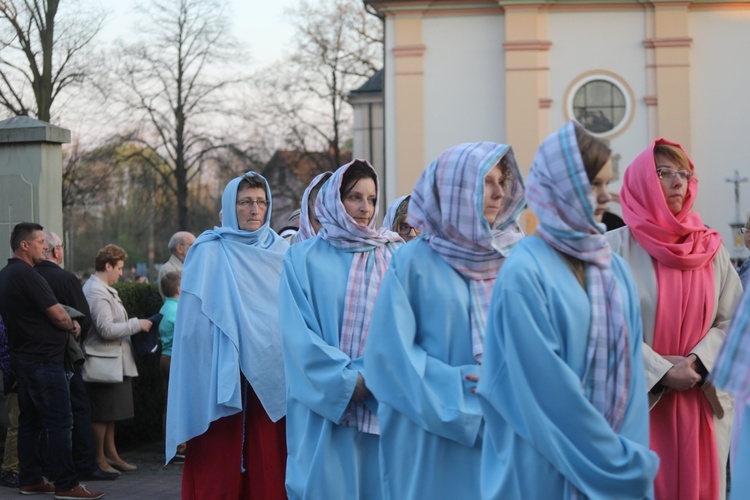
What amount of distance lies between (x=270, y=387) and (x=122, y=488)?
274 centimetres

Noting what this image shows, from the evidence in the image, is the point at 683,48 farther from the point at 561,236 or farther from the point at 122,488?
the point at 561,236

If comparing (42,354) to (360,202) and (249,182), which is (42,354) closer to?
(249,182)

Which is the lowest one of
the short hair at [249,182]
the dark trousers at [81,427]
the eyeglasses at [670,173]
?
the dark trousers at [81,427]

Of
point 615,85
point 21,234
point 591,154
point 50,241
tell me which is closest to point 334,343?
point 591,154

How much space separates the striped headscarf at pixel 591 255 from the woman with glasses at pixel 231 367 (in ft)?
12.1

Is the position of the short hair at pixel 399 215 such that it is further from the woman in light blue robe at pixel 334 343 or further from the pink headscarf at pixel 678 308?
the pink headscarf at pixel 678 308

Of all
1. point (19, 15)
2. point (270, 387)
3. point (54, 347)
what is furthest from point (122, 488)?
point (19, 15)

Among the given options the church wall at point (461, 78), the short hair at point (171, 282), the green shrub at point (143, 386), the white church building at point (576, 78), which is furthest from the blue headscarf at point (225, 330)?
the church wall at point (461, 78)

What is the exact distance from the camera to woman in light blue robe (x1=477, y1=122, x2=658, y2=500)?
346 cm

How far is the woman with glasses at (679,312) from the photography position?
511 cm

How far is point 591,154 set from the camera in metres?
3.58

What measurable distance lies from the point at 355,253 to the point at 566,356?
99.0 inches

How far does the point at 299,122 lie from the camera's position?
44469mm

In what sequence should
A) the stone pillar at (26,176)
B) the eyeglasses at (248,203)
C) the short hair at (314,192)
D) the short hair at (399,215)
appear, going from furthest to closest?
the stone pillar at (26,176)
the eyeglasses at (248,203)
the short hair at (399,215)
the short hair at (314,192)
